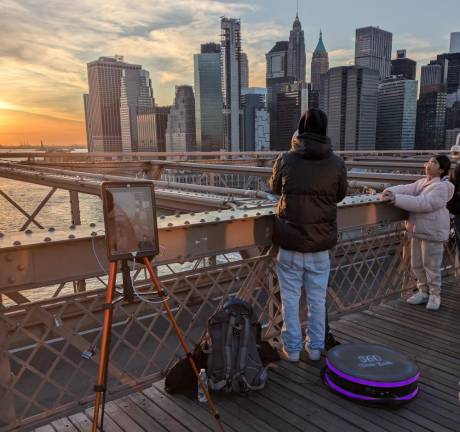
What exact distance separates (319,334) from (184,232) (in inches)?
57.2

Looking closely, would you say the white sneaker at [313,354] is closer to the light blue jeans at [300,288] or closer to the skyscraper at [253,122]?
the light blue jeans at [300,288]

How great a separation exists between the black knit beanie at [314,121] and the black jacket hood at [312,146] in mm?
48

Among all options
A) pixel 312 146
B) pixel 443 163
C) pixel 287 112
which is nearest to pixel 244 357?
pixel 312 146

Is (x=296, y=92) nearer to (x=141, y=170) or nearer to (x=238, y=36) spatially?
(x=238, y=36)

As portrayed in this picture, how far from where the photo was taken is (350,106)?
3920 inches

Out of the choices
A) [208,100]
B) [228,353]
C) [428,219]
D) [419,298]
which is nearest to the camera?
[228,353]

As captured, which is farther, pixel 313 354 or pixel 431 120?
pixel 431 120

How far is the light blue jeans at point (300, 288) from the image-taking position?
10.5 ft

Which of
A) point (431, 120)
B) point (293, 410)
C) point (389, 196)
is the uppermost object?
point (431, 120)

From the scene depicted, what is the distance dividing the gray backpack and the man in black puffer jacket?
479 mm

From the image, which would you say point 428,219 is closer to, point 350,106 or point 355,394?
point 355,394

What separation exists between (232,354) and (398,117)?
11031cm

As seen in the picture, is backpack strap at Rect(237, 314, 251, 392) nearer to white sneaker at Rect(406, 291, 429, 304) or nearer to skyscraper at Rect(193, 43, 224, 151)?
white sneaker at Rect(406, 291, 429, 304)

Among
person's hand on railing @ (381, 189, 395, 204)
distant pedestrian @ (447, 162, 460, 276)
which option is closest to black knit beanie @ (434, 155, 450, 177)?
distant pedestrian @ (447, 162, 460, 276)
